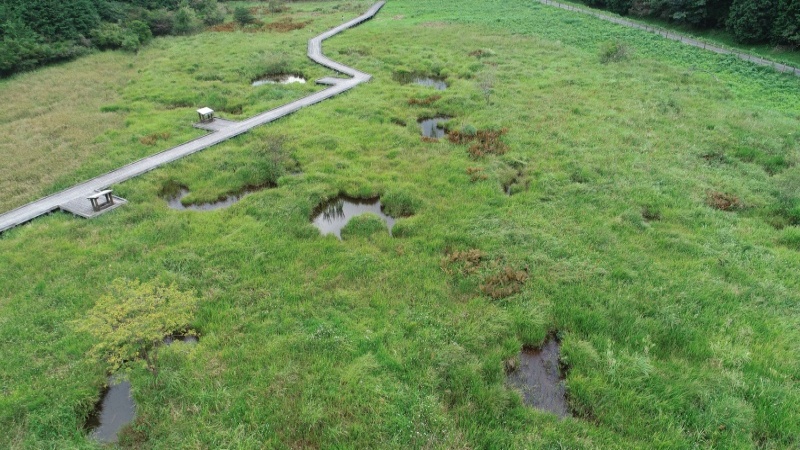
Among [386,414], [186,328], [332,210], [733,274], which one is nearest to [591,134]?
[733,274]

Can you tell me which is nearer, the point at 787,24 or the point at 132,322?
the point at 132,322

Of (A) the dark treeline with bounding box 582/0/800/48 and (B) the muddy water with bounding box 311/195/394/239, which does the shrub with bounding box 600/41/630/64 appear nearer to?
(A) the dark treeline with bounding box 582/0/800/48

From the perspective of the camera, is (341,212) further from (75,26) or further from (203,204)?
(75,26)

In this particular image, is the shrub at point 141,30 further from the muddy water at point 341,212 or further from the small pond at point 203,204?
the muddy water at point 341,212

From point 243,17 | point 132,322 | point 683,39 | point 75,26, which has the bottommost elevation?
point 132,322

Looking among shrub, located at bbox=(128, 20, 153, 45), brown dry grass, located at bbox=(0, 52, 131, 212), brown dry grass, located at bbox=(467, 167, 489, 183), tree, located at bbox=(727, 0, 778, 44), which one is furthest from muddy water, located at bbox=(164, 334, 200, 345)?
tree, located at bbox=(727, 0, 778, 44)

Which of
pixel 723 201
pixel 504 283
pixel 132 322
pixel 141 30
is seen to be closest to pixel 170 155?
pixel 132 322

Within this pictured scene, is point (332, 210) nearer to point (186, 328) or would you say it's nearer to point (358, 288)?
point (358, 288)
